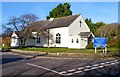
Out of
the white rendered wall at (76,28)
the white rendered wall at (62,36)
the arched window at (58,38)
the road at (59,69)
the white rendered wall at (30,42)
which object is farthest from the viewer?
the white rendered wall at (30,42)

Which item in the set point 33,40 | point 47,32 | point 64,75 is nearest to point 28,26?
point 47,32

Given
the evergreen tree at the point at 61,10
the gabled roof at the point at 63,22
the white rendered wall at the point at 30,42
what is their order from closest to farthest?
the gabled roof at the point at 63,22 < the white rendered wall at the point at 30,42 < the evergreen tree at the point at 61,10

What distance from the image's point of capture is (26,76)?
12.5 meters

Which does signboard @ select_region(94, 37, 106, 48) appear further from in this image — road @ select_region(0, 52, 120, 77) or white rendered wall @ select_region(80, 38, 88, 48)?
white rendered wall @ select_region(80, 38, 88, 48)

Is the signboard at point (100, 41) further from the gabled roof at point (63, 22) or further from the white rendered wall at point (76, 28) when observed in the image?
the gabled roof at point (63, 22)

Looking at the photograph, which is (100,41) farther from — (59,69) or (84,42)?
(84,42)

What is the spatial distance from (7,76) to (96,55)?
15468 millimetres

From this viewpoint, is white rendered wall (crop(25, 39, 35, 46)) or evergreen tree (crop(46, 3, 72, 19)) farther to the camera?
evergreen tree (crop(46, 3, 72, 19))

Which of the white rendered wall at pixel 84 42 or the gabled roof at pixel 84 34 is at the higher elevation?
the gabled roof at pixel 84 34

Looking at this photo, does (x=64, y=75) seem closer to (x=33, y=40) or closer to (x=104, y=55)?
(x=104, y=55)

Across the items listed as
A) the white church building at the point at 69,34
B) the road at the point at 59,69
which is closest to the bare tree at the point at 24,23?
the white church building at the point at 69,34

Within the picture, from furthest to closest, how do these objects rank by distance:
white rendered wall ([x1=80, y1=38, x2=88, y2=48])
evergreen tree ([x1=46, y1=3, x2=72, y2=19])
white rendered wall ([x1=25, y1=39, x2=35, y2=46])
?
evergreen tree ([x1=46, y1=3, x2=72, y2=19]) < white rendered wall ([x1=25, y1=39, x2=35, y2=46]) < white rendered wall ([x1=80, y1=38, x2=88, y2=48])

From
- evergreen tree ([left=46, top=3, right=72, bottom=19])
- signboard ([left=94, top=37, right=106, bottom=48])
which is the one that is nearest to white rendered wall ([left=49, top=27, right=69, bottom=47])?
signboard ([left=94, top=37, right=106, bottom=48])

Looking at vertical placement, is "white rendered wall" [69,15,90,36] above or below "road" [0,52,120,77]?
above
